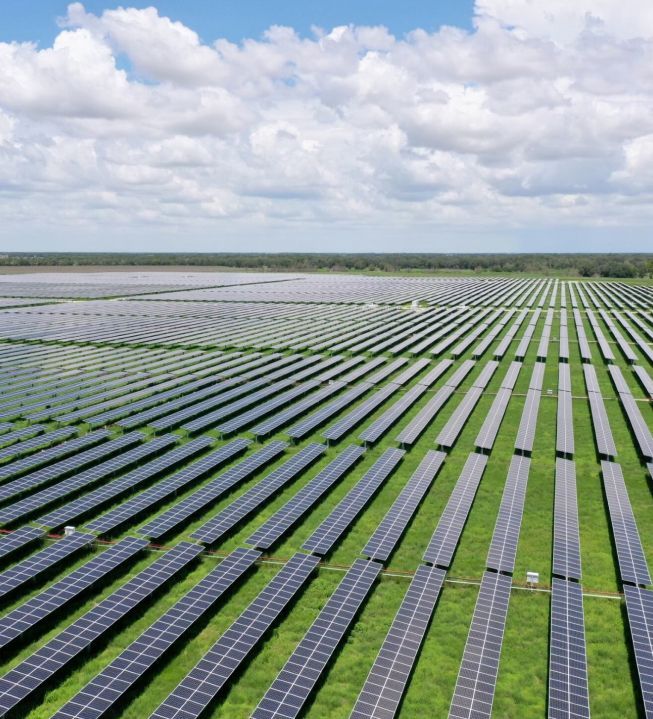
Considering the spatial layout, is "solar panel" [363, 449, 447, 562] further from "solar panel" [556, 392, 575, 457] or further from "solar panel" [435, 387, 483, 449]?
"solar panel" [556, 392, 575, 457]

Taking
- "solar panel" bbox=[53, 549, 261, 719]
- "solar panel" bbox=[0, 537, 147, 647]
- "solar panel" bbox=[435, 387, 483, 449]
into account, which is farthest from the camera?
"solar panel" bbox=[435, 387, 483, 449]

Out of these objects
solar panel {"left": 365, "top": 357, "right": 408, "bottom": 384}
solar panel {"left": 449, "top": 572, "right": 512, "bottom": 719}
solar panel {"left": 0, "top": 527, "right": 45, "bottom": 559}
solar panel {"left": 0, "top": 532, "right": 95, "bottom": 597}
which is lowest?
solar panel {"left": 449, "top": 572, "right": 512, "bottom": 719}

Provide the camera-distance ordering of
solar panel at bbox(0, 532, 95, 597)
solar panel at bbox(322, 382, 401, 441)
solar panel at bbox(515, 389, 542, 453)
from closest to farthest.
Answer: solar panel at bbox(0, 532, 95, 597) < solar panel at bbox(515, 389, 542, 453) < solar panel at bbox(322, 382, 401, 441)

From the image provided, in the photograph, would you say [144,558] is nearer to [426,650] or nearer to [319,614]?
[319,614]

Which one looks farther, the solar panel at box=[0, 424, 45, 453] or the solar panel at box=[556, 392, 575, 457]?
the solar panel at box=[556, 392, 575, 457]

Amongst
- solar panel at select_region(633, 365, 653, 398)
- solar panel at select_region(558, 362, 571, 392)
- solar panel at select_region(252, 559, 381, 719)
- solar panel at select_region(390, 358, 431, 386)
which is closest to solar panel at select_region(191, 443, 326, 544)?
solar panel at select_region(252, 559, 381, 719)

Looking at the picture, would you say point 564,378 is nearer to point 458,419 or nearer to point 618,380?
point 618,380

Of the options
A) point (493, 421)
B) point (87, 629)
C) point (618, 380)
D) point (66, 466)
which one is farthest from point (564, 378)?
point (87, 629)
